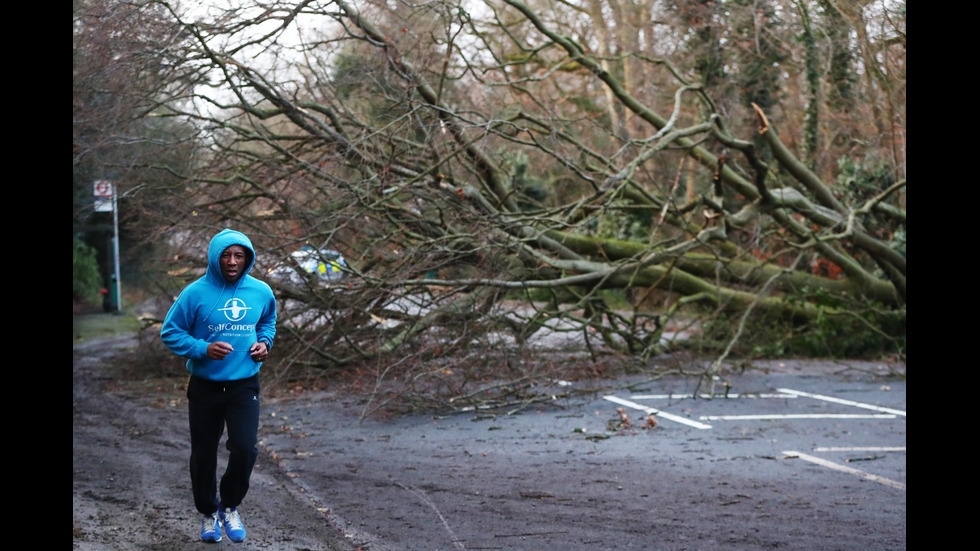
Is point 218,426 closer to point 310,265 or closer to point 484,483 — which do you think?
point 484,483

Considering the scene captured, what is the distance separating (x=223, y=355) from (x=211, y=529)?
3.82 feet

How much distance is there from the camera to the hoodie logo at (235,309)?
4512 mm

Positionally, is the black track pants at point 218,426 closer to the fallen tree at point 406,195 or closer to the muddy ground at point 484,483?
the muddy ground at point 484,483

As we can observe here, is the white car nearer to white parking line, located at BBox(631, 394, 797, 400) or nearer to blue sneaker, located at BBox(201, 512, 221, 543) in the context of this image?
white parking line, located at BBox(631, 394, 797, 400)

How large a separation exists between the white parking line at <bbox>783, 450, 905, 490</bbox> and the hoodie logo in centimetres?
544

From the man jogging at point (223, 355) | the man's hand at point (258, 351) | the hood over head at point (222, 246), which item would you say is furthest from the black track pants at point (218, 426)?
the hood over head at point (222, 246)

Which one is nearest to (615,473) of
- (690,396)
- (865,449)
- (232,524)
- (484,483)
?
(484,483)

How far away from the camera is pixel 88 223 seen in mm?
24125

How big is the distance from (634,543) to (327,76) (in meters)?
8.32

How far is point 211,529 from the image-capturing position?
4988mm

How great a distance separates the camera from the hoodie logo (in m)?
4.51

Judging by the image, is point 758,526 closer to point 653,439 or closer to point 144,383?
point 653,439
